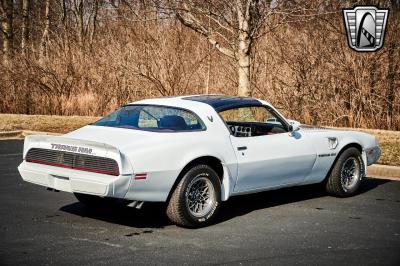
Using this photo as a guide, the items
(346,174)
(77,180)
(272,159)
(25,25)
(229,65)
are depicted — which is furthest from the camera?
(25,25)

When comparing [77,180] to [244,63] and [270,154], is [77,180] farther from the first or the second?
[244,63]

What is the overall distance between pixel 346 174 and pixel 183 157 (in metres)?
2.98

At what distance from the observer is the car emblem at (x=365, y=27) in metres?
16.5

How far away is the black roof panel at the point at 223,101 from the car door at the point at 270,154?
0.38ft

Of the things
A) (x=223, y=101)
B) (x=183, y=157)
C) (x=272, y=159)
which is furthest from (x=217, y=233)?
(x=223, y=101)

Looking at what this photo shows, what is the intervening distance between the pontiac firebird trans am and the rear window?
1 cm

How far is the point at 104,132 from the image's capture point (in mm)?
6938

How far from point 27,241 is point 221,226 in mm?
2012

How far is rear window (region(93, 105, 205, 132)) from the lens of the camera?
7.03 m


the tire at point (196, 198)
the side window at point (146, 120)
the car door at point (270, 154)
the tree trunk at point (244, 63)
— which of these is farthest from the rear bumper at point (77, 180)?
the tree trunk at point (244, 63)

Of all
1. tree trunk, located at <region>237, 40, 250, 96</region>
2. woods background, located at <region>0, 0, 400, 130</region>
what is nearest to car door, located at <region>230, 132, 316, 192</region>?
woods background, located at <region>0, 0, 400, 130</region>

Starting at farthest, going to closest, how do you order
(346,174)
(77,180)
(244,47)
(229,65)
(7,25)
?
(7,25) → (229,65) → (244,47) → (346,174) → (77,180)

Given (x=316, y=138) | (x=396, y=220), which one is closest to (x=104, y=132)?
(x=316, y=138)

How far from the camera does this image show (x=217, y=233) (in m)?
6.50
